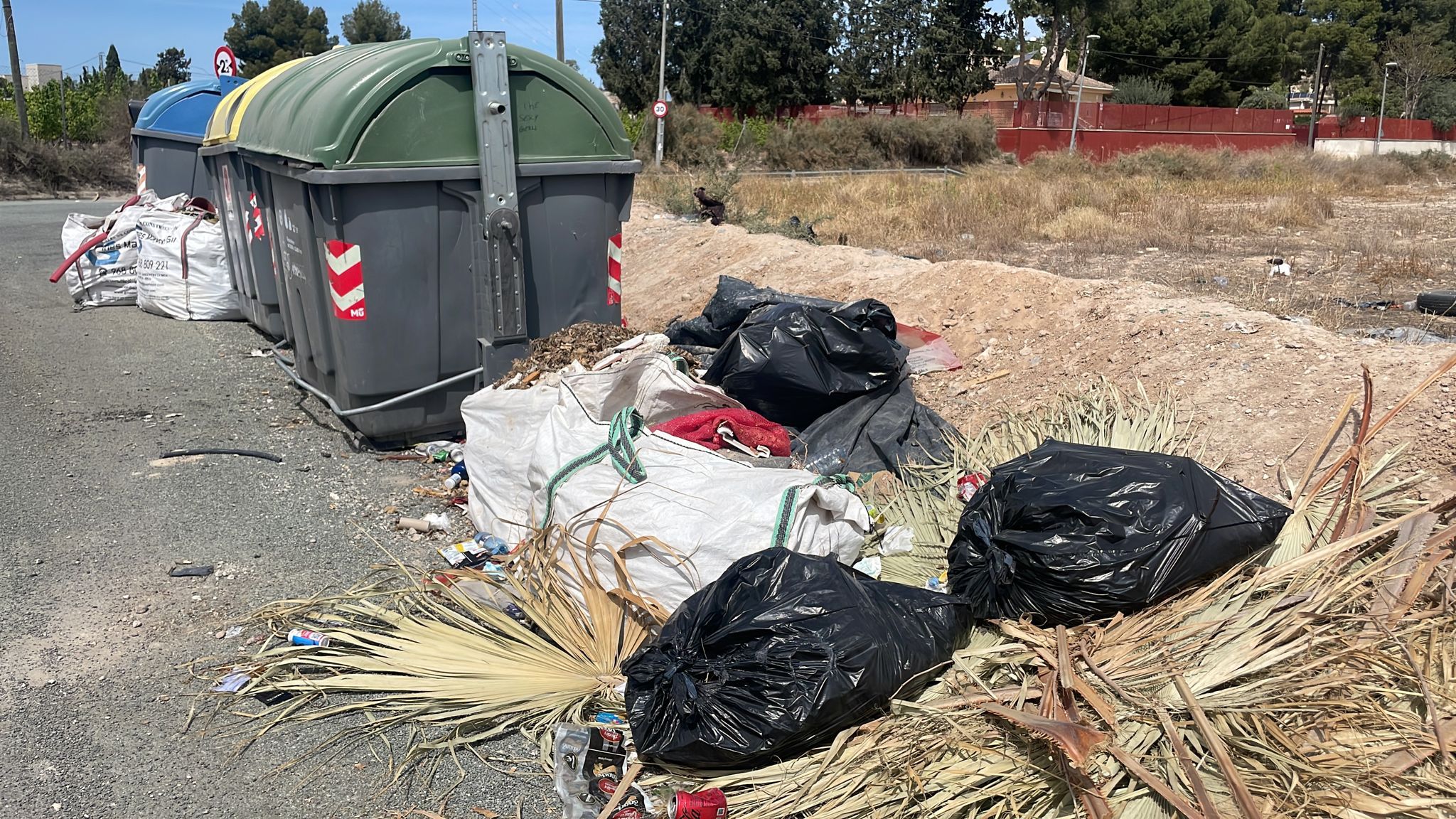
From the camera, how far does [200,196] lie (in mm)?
10328

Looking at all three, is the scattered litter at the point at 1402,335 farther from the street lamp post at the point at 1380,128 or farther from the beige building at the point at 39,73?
the beige building at the point at 39,73

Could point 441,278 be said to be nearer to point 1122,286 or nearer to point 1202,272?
point 1122,286

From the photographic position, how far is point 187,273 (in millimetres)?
8750

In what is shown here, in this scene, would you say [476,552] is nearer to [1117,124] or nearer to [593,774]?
[593,774]

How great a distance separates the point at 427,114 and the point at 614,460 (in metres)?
2.37

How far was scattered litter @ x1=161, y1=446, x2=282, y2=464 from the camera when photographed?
5.24 m

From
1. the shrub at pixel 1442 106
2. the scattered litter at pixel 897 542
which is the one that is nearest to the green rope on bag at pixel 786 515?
the scattered litter at pixel 897 542

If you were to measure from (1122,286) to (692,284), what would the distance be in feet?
14.0

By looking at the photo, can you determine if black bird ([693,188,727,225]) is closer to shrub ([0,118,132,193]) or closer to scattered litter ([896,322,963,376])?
scattered litter ([896,322,963,376])

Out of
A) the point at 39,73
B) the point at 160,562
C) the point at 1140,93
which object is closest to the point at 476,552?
the point at 160,562

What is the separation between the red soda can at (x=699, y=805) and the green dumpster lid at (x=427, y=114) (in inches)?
140

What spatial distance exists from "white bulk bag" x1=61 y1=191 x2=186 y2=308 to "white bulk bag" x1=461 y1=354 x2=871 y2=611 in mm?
6558

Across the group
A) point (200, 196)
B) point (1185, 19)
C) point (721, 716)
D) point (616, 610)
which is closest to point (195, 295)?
point (200, 196)

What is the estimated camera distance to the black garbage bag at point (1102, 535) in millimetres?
2848
